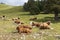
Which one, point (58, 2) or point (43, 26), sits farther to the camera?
point (58, 2)

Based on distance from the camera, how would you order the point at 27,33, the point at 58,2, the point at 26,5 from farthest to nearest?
the point at 26,5 → the point at 58,2 → the point at 27,33

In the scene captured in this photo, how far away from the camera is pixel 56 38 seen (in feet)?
62.7

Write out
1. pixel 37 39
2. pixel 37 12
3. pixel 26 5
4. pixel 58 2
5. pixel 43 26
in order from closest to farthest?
pixel 37 39 < pixel 43 26 < pixel 58 2 < pixel 37 12 < pixel 26 5

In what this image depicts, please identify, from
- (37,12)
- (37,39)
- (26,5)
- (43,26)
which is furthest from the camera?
(26,5)

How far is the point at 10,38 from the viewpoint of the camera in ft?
62.0

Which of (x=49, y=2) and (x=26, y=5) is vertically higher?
(x=49, y=2)

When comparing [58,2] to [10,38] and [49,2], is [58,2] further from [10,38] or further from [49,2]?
[10,38]

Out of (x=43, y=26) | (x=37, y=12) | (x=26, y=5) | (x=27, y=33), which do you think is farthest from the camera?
(x=26, y=5)

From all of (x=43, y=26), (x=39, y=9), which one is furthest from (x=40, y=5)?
(x=43, y=26)

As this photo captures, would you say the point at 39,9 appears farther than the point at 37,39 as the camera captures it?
Yes

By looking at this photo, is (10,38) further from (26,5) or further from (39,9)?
(26,5)

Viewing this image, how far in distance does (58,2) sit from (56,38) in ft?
78.8

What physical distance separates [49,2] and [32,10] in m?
31.9

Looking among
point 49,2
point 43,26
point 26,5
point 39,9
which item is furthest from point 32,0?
point 43,26
